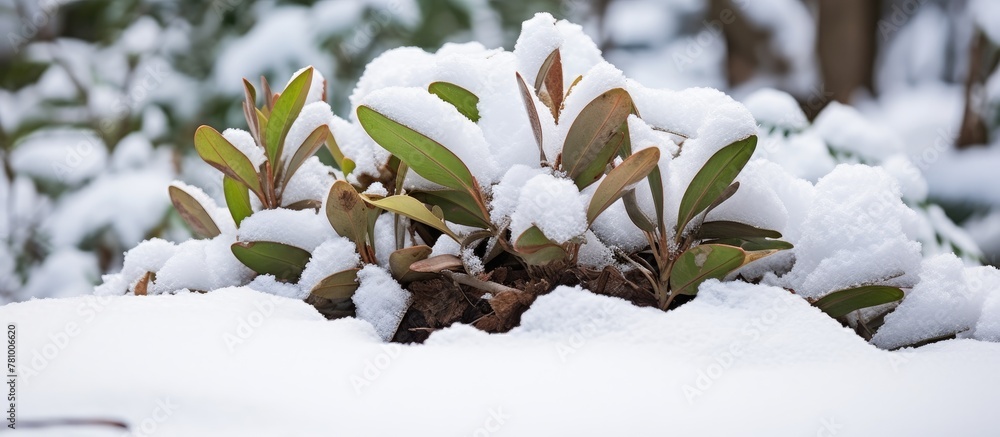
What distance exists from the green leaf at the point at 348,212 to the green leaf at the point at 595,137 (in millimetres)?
151

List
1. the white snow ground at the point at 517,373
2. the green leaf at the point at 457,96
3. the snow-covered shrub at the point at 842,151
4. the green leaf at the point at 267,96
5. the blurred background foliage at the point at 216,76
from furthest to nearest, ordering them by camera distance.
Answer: the blurred background foliage at the point at 216,76 → the snow-covered shrub at the point at 842,151 → the green leaf at the point at 267,96 → the green leaf at the point at 457,96 → the white snow ground at the point at 517,373

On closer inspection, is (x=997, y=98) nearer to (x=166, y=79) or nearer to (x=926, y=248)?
(x=926, y=248)

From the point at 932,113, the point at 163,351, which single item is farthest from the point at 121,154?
the point at 932,113

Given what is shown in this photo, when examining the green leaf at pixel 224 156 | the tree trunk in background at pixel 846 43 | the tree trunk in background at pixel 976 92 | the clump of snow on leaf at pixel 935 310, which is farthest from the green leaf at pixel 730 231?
the tree trunk in background at pixel 846 43

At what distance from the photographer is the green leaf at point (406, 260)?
0.55 metres

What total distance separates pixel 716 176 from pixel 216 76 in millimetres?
2056

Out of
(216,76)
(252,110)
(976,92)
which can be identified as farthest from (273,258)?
(976,92)

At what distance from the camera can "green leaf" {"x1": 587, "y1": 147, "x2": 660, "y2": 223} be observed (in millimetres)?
472

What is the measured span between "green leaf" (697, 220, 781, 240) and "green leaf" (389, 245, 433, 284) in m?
0.19

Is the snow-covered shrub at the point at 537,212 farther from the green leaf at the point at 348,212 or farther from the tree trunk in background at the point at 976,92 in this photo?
the tree trunk in background at the point at 976,92

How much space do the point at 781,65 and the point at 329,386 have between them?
10.00ft

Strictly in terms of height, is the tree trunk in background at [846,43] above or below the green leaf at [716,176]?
below

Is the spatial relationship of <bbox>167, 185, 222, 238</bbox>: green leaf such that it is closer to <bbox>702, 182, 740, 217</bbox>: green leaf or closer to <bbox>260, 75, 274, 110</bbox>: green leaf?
<bbox>260, 75, 274, 110</bbox>: green leaf

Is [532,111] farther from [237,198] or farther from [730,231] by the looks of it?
[237,198]
